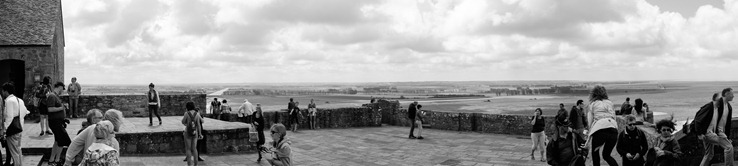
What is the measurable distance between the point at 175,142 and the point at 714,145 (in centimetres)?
1065

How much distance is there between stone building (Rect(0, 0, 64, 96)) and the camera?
17.2 m

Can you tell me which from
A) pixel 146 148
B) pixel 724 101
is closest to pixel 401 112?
pixel 146 148

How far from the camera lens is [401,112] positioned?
2241 cm

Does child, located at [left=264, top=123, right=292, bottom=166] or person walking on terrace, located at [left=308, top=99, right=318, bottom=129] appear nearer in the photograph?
child, located at [left=264, top=123, right=292, bottom=166]

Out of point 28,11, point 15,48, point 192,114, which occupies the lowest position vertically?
point 192,114

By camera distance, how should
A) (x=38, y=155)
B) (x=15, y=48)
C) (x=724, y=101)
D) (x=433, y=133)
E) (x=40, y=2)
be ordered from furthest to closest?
(x=40, y=2) → (x=433, y=133) → (x=15, y=48) → (x=38, y=155) → (x=724, y=101)

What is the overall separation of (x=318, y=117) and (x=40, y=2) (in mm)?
11934

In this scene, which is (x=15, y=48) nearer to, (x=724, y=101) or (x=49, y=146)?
(x=49, y=146)

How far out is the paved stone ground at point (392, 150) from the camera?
11.6 metres

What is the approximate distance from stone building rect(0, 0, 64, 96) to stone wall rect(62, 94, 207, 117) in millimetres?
1583

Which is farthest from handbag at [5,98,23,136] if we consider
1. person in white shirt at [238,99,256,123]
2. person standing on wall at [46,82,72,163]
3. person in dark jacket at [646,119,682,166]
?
person in white shirt at [238,99,256,123]

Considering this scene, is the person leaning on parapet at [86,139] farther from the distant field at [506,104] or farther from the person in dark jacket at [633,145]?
the distant field at [506,104]

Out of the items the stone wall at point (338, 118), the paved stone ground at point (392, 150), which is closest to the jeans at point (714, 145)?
the paved stone ground at point (392, 150)

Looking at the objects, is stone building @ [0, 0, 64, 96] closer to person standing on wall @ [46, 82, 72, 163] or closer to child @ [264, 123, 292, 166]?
person standing on wall @ [46, 82, 72, 163]
